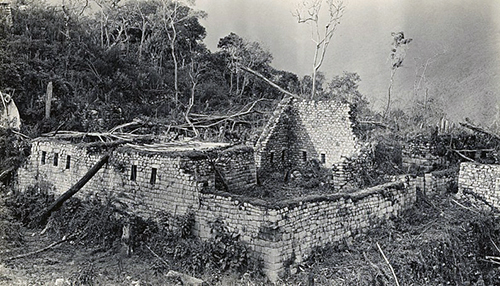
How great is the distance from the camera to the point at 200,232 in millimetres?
10492

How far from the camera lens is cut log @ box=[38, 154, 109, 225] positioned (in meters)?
12.7

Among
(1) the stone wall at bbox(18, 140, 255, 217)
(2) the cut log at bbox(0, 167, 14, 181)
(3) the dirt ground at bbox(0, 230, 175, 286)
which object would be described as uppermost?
(1) the stone wall at bbox(18, 140, 255, 217)

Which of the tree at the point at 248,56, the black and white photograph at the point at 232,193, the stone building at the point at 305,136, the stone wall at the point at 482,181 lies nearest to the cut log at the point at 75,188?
the black and white photograph at the point at 232,193

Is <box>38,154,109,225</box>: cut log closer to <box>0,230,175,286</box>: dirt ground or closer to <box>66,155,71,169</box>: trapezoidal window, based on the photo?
<box>0,230,175,286</box>: dirt ground

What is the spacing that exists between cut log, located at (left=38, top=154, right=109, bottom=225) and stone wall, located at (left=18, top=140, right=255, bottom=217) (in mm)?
274

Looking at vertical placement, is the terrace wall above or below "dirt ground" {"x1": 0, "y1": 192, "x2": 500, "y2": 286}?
above

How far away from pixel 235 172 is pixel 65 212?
502cm

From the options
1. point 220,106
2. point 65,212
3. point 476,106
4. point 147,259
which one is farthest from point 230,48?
point 147,259

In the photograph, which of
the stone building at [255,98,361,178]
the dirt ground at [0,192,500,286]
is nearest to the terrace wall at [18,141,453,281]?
the dirt ground at [0,192,500,286]

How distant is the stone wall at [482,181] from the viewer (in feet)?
42.9

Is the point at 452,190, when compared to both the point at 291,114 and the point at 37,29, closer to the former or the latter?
the point at 291,114

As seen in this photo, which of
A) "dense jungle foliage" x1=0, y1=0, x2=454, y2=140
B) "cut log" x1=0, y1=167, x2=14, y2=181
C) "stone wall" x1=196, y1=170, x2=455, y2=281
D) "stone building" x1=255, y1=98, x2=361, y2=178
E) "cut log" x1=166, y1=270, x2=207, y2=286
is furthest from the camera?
"dense jungle foliage" x1=0, y1=0, x2=454, y2=140

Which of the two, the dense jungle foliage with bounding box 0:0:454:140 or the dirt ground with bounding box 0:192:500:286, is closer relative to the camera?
the dirt ground with bounding box 0:192:500:286

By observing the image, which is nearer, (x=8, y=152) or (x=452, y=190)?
(x=452, y=190)
